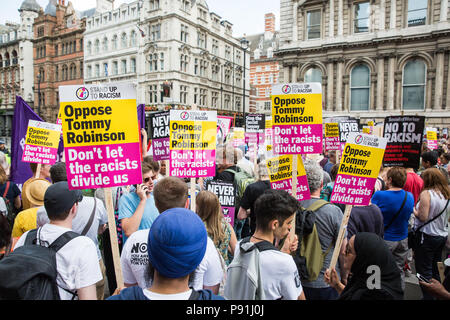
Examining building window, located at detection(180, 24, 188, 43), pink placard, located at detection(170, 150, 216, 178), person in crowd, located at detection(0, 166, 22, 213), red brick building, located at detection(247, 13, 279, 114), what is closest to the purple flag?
person in crowd, located at detection(0, 166, 22, 213)

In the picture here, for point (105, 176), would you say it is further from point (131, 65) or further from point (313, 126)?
point (131, 65)

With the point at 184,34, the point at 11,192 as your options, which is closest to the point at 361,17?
the point at 184,34

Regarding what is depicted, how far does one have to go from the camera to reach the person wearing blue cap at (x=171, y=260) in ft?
5.25

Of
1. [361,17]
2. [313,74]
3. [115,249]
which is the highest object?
[361,17]

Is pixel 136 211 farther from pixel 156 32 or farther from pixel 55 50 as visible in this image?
pixel 55 50

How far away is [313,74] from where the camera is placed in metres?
27.9

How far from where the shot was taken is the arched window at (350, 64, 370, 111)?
2594 centimetres

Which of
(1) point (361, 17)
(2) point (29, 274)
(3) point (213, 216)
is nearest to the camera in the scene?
(2) point (29, 274)

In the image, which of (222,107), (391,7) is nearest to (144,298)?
(391,7)

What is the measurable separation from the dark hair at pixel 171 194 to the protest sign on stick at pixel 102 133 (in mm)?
400

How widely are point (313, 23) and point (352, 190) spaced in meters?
Answer: 26.5

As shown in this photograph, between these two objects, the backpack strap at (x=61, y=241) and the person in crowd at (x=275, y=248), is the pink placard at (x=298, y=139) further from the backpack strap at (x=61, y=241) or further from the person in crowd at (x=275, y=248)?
the backpack strap at (x=61, y=241)

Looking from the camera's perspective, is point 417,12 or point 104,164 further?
point 417,12

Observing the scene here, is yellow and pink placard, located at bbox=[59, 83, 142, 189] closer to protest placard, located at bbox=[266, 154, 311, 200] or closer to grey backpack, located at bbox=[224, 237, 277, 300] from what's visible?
grey backpack, located at bbox=[224, 237, 277, 300]
